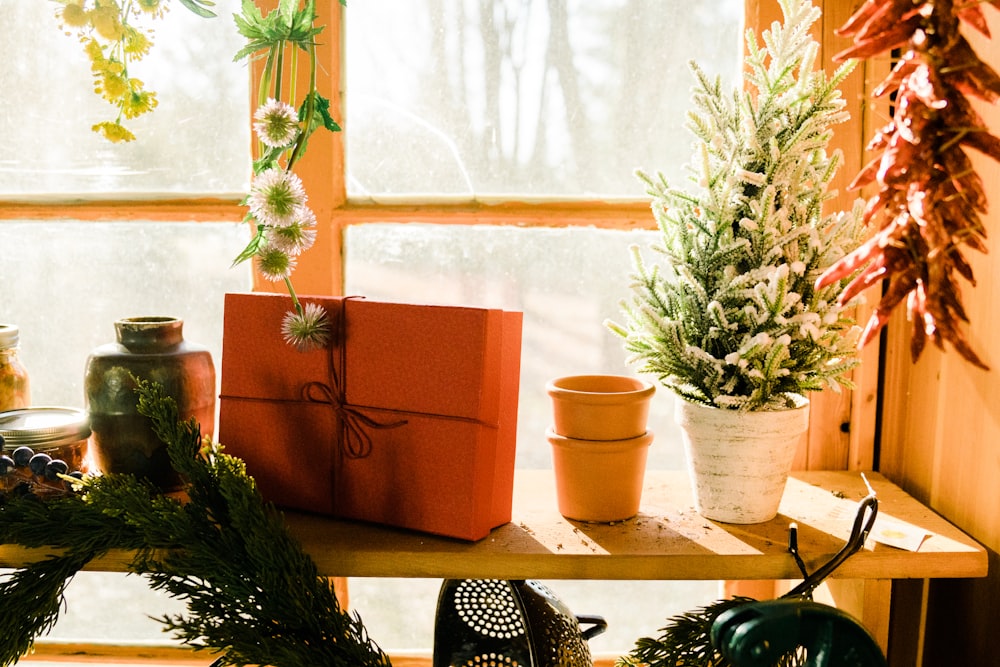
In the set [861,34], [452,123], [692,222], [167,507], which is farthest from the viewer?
[452,123]

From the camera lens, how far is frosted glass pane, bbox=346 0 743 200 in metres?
1.32

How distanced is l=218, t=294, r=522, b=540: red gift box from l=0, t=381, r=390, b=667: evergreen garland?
0.10 meters

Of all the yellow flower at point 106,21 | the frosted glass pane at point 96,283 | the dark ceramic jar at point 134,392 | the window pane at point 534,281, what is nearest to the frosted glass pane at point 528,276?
the window pane at point 534,281

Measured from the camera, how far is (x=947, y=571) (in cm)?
97

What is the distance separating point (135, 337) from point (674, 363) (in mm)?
722

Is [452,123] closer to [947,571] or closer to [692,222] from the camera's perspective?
[692,222]

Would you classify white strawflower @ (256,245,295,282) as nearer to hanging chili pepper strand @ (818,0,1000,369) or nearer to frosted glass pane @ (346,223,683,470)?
frosted glass pane @ (346,223,683,470)

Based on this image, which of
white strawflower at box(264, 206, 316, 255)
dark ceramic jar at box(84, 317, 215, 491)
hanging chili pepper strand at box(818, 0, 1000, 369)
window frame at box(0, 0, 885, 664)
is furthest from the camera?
window frame at box(0, 0, 885, 664)

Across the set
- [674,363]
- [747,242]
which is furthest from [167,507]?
[747,242]

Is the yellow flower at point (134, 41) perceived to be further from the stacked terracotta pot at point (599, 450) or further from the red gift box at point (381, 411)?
the stacked terracotta pot at point (599, 450)

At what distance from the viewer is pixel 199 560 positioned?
0.92m

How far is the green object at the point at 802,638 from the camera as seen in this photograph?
73 cm

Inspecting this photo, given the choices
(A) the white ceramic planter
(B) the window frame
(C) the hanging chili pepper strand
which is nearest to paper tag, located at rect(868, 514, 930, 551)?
(A) the white ceramic planter

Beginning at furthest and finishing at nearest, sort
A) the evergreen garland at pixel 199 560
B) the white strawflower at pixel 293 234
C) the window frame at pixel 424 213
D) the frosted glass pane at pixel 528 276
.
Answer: the frosted glass pane at pixel 528 276 < the window frame at pixel 424 213 < the white strawflower at pixel 293 234 < the evergreen garland at pixel 199 560
